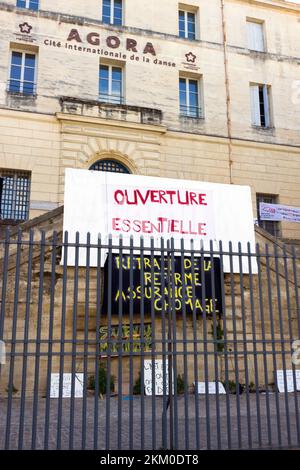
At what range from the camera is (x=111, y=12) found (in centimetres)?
1791

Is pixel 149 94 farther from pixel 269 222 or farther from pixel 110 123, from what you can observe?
pixel 269 222

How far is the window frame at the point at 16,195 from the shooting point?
1502cm

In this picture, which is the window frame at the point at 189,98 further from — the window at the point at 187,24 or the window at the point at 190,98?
the window at the point at 187,24

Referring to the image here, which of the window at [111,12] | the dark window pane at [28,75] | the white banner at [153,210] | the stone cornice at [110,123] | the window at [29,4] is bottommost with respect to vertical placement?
the white banner at [153,210]

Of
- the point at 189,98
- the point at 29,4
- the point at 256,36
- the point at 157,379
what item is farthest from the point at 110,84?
the point at 157,379

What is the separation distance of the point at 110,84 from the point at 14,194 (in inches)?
232

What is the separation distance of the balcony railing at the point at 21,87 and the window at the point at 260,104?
9.28 metres

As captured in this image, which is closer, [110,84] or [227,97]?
[110,84]

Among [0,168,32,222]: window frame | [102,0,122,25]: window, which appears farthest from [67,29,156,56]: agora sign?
[0,168,32,222]: window frame

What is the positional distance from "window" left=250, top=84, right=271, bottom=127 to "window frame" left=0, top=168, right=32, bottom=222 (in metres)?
10.1

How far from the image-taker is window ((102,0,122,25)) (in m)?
17.8

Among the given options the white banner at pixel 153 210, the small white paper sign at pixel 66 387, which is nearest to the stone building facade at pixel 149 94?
the white banner at pixel 153 210

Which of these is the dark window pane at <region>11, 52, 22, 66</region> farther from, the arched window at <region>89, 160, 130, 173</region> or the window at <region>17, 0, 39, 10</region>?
the arched window at <region>89, 160, 130, 173</region>
